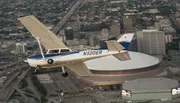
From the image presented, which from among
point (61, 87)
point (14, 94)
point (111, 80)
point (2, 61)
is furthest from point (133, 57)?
point (2, 61)

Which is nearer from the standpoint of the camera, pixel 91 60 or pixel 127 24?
pixel 91 60

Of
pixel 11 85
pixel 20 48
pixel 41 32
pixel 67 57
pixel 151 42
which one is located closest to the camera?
pixel 41 32

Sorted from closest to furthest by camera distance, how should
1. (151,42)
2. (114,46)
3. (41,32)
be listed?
(114,46) → (41,32) → (151,42)

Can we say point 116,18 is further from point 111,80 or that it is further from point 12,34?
point 111,80

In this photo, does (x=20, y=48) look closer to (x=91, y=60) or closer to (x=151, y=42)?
(x=151, y=42)

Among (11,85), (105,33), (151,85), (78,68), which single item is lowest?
(11,85)

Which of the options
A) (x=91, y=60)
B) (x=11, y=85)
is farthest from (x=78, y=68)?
(x=11, y=85)

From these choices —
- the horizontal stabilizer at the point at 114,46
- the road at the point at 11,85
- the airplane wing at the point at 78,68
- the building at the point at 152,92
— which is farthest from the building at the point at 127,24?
the horizontal stabilizer at the point at 114,46

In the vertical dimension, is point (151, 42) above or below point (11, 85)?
above
